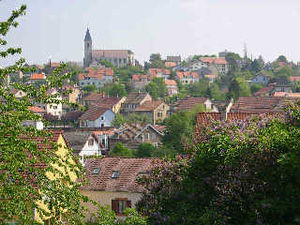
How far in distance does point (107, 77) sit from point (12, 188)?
454 feet

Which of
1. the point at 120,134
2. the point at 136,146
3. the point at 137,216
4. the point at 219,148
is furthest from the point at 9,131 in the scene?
the point at 120,134

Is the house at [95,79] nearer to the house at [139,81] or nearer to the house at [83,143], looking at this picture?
the house at [139,81]

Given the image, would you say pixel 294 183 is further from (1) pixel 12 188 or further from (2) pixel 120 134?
(2) pixel 120 134

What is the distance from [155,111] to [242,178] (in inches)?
3296

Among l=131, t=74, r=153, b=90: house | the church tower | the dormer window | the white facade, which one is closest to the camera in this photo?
the dormer window

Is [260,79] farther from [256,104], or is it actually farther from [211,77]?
[256,104]

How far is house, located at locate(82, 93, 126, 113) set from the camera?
10138cm

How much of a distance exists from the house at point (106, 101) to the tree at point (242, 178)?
84228 millimetres

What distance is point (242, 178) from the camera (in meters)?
11.3

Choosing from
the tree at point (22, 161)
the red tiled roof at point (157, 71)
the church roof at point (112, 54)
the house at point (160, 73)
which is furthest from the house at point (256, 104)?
the church roof at point (112, 54)

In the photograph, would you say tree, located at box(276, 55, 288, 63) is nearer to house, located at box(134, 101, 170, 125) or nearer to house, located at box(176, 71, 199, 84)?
house, located at box(176, 71, 199, 84)

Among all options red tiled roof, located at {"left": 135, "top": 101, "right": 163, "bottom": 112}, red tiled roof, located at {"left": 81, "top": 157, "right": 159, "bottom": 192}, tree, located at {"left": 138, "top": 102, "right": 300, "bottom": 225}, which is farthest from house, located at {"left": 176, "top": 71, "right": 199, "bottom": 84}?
tree, located at {"left": 138, "top": 102, "right": 300, "bottom": 225}

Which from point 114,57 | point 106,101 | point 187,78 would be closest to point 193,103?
point 106,101

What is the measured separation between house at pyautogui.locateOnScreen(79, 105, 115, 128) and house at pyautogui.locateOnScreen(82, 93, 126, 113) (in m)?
9.12
